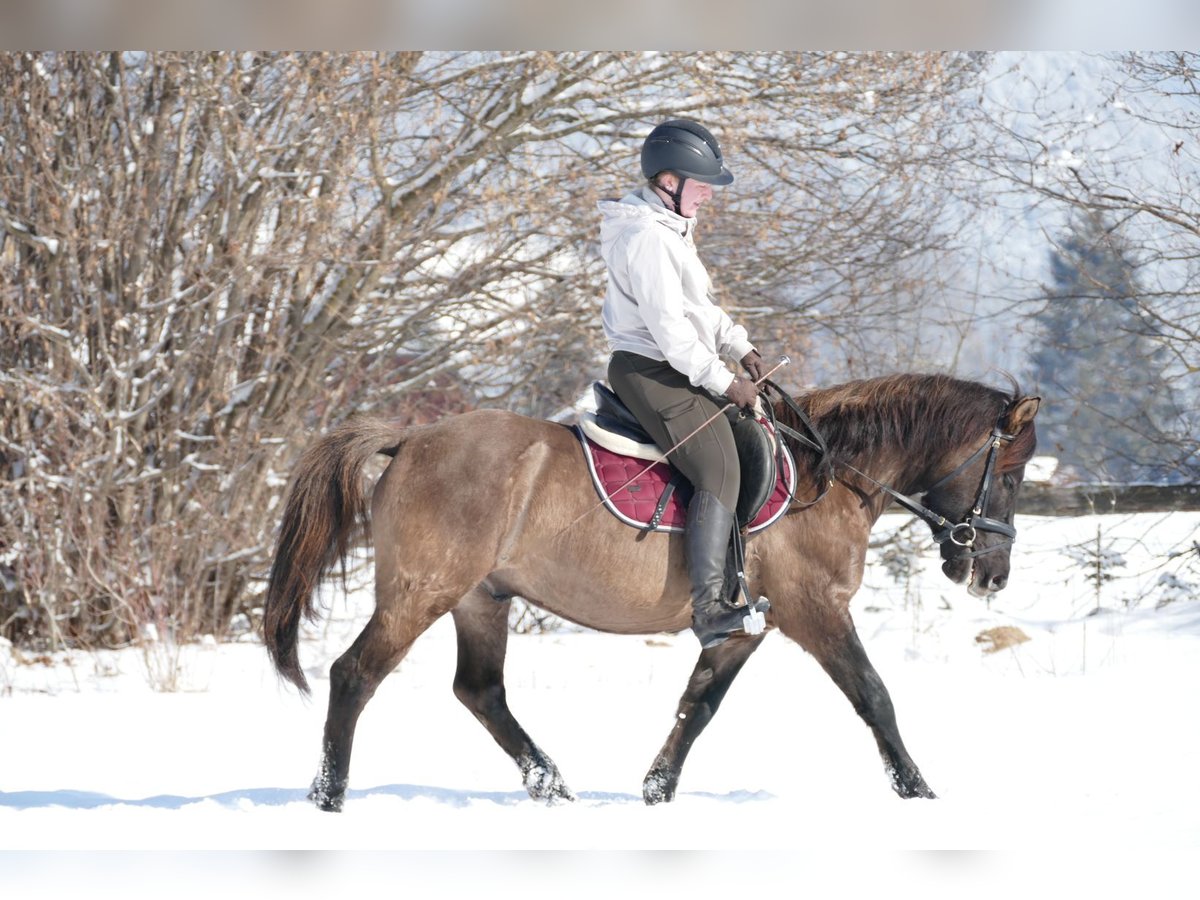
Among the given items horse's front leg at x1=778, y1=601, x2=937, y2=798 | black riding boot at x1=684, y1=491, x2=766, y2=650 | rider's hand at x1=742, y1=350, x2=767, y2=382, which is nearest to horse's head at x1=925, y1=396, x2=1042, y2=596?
horse's front leg at x1=778, y1=601, x2=937, y2=798

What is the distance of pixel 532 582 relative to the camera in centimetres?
479

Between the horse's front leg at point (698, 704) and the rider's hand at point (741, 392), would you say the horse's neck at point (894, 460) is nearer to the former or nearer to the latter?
the rider's hand at point (741, 392)

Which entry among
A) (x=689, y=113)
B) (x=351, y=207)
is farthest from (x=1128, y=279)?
(x=351, y=207)

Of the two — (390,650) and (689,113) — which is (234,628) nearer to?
(689,113)

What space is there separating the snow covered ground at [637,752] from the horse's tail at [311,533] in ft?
2.17

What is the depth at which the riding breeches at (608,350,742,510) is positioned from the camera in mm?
4648

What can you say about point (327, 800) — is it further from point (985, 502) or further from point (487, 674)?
point (985, 502)

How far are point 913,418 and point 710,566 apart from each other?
115 centimetres

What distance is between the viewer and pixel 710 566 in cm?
458

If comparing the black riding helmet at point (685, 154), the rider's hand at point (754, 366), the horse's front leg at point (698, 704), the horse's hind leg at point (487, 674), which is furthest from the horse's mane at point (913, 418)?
the horse's hind leg at point (487, 674)

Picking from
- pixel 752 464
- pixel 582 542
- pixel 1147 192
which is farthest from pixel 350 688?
pixel 1147 192

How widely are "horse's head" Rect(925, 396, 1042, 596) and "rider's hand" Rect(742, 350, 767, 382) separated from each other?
89 cm

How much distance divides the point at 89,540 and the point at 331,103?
393cm

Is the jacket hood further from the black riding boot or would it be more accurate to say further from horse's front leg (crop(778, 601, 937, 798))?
horse's front leg (crop(778, 601, 937, 798))
